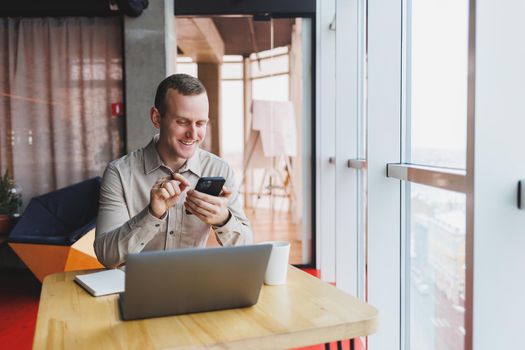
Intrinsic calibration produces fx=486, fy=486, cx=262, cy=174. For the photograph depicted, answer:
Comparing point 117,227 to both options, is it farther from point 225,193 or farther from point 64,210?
point 64,210

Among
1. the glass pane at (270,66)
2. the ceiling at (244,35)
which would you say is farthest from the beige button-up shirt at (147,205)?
the glass pane at (270,66)

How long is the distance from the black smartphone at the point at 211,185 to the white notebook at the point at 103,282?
0.37m

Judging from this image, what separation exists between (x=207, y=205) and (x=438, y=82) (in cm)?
109

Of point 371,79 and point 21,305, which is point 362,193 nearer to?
point 371,79

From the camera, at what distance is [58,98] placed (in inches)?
196

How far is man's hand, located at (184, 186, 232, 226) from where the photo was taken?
1.53 meters

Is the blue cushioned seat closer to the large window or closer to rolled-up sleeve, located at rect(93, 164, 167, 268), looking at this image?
rolled-up sleeve, located at rect(93, 164, 167, 268)

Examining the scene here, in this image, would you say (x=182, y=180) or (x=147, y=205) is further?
(x=147, y=205)

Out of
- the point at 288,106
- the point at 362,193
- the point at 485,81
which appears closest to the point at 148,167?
the point at 485,81

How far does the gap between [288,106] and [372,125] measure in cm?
303

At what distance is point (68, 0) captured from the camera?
15.6 feet

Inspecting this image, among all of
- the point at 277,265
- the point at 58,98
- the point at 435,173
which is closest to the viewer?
the point at 277,265

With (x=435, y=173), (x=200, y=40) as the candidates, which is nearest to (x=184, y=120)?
(x=435, y=173)

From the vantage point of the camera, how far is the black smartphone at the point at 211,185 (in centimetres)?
147
